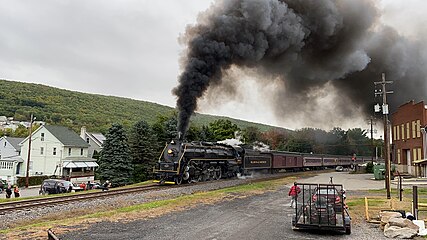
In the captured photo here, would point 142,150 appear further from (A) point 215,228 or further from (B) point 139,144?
(A) point 215,228

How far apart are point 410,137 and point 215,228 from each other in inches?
1203

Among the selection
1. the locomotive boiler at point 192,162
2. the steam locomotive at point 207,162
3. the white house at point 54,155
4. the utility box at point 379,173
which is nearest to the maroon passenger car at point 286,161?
the steam locomotive at point 207,162

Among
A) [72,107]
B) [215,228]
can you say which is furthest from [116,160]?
[72,107]

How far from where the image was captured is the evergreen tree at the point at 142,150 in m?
44.5

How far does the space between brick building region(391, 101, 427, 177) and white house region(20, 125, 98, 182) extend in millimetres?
40560

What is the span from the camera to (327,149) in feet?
266

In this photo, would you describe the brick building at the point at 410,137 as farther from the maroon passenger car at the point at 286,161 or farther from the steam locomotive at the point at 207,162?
the steam locomotive at the point at 207,162

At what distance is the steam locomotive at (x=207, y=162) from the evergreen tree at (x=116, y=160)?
51.3 ft

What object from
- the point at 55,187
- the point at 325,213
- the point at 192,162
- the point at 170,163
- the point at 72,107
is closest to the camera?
the point at 325,213

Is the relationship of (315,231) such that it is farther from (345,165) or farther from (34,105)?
(34,105)

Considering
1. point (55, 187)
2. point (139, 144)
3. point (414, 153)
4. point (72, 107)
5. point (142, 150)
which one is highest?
point (72, 107)

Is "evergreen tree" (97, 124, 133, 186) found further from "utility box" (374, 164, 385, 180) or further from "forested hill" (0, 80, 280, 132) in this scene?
"forested hill" (0, 80, 280, 132)

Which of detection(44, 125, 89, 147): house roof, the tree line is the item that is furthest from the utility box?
detection(44, 125, 89, 147): house roof

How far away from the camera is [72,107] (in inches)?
5271
